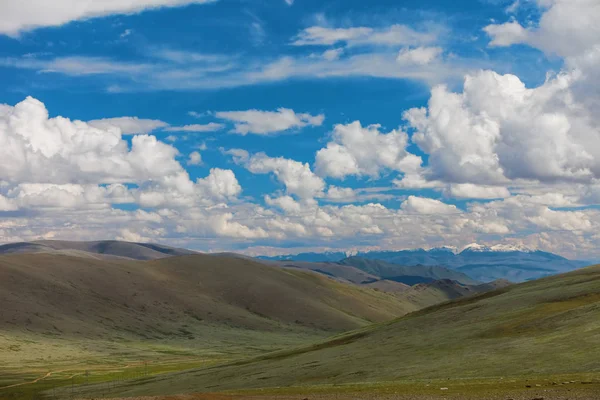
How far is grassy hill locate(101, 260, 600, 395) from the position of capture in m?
73.2

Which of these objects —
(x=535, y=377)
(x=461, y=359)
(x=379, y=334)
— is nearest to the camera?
(x=535, y=377)

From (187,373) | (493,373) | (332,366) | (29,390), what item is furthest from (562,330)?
(29,390)

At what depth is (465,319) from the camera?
124 m

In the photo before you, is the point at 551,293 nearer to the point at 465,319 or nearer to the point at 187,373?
the point at 465,319

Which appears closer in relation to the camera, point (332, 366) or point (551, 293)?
point (332, 366)

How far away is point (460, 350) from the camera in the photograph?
92062mm

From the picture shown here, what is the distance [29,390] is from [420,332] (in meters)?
84.2

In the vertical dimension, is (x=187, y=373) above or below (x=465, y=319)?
below

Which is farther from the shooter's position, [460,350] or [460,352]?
[460,350]

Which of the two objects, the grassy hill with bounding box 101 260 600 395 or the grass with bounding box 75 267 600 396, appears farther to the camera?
the grassy hill with bounding box 101 260 600 395

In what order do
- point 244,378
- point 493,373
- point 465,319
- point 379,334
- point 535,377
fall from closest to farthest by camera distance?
1. point 535,377
2. point 493,373
3. point 244,378
4. point 465,319
5. point 379,334

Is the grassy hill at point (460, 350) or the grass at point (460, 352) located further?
the grassy hill at point (460, 350)

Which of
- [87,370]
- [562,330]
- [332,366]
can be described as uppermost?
[562,330]

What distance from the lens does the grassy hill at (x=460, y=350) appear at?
73188 mm
